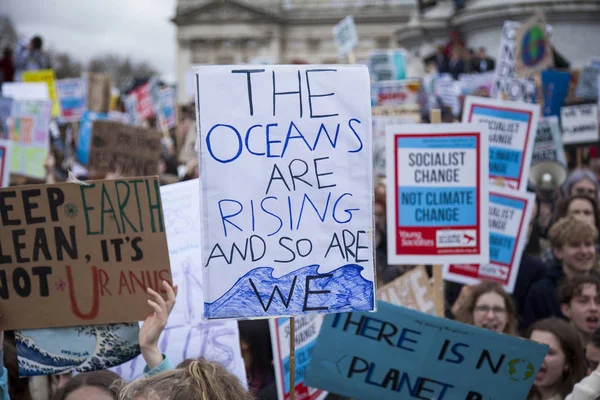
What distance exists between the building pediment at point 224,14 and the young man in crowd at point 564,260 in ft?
230

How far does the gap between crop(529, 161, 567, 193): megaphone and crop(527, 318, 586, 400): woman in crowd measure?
175 inches

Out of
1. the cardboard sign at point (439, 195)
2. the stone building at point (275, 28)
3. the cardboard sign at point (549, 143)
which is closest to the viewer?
the cardboard sign at point (439, 195)

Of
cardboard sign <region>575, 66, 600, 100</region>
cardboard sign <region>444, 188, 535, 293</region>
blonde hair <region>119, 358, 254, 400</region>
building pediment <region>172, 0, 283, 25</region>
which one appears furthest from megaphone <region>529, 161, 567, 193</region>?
building pediment <region>172, 0, 283, 25</region>

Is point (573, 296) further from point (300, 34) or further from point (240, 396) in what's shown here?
point (300, 34)

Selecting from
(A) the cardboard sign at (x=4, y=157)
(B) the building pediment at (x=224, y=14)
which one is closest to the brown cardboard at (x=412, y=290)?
(A) the cardboard sign at (x=4, y=157)

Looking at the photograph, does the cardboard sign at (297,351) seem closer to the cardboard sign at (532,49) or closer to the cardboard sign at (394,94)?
the cardboard sign at (532,49)

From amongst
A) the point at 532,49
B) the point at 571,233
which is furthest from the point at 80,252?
the point at 532,49

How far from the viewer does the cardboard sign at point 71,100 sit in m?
13.9

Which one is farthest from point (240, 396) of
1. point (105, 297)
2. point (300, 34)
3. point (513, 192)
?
point (300, 34)

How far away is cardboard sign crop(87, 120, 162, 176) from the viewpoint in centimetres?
834

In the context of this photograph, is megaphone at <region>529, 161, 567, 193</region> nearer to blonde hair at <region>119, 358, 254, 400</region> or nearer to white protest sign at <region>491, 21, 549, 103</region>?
white protest sign at <region>491, 21, 549, 103</region>

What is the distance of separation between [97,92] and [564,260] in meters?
10.1

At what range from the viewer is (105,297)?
327 centimetres

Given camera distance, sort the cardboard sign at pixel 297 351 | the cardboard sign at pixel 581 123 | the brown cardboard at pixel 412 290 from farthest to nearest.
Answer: the cardboard sign at pixel 581 123, the brown cardboard at pixel 412 290, the cardboard sign at pixel 297 351
